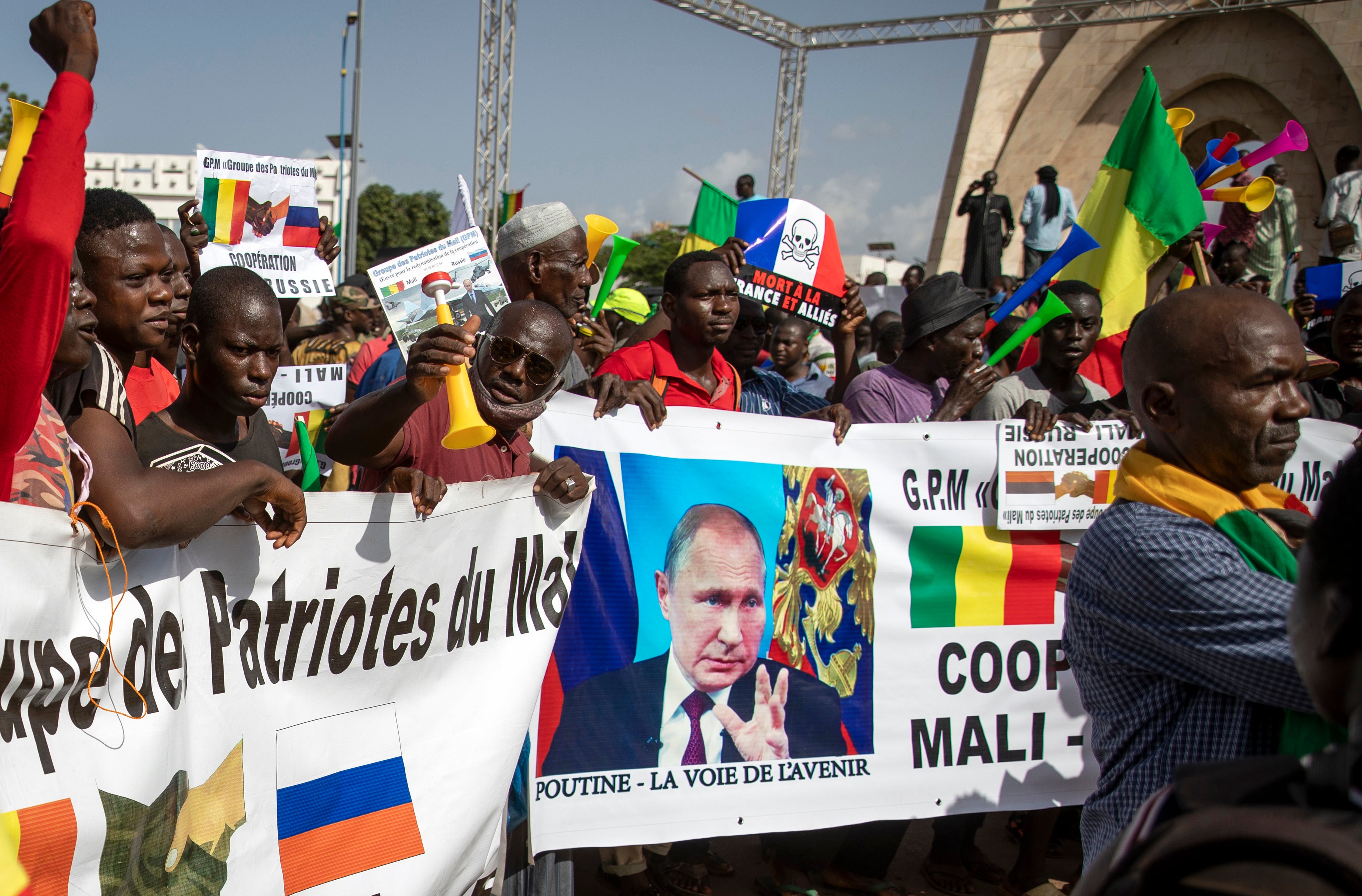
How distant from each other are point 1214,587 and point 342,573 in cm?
201

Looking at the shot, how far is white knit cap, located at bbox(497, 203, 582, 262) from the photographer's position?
405 cm

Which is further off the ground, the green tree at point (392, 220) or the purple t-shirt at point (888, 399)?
the green tree at point (392, 220)

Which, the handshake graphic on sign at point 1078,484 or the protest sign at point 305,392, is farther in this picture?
the protest sign at point 305,392

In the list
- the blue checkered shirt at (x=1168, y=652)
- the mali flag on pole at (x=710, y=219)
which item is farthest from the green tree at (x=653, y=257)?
the blue checkered shirt at (x=1168, y=652)

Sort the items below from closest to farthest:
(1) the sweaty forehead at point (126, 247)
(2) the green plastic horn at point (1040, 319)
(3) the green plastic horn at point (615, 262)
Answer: (1) the sweaty forehead at point (126, 247) < (2) the green plastic horn at point (1040, 319) < (3) the green plastic horn at point (615, 262)

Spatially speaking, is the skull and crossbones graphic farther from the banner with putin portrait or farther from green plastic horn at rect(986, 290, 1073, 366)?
the banner with putin portrait

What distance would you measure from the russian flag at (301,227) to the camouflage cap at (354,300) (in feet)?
9.10

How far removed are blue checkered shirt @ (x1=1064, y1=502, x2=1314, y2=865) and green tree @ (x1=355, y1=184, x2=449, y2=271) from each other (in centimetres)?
5277

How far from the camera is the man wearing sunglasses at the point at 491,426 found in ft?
9.05

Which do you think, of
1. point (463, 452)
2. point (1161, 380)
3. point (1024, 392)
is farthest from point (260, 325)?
point (1024, 392)

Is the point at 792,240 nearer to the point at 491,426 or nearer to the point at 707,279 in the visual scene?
the point at 707,279

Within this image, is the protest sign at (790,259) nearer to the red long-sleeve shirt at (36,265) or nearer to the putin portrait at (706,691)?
the putin portrait at (706,691)

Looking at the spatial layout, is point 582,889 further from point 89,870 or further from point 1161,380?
point 1161,380

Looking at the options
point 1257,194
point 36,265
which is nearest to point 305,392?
point 36,265
